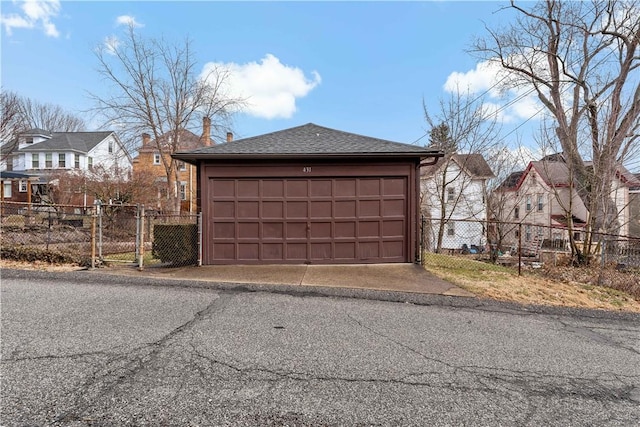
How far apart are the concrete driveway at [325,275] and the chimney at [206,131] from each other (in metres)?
14.4

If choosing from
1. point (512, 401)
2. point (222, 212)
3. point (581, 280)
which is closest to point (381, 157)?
point (222, 212)

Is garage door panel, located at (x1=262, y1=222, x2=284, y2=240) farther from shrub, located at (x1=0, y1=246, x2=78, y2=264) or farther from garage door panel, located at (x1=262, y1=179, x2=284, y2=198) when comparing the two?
shrub, located at (x1=0, y1=246, x2=78, y2=264)

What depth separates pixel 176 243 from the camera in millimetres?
8461

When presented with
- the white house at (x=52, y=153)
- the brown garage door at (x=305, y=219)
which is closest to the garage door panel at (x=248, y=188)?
the brown garage door at (x=305, y=219)

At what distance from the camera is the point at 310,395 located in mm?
2816

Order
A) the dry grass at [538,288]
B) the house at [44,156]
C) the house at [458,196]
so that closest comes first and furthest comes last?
the dry grass at [538,288]
the house at [458,196]
the house at [44,156]

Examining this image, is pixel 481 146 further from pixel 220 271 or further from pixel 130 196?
pixel 130 196

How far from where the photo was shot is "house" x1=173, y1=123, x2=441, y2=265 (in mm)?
8828

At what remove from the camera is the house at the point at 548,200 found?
12.5 m

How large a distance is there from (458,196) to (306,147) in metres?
11.2

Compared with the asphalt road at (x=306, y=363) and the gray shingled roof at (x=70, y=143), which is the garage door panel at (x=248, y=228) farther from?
the gray shingled roof at (x=70, y=143)

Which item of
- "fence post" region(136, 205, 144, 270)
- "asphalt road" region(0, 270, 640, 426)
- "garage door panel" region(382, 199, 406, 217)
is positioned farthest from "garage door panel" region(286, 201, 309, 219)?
"asphalt road" region(0, 270, 640, 426)

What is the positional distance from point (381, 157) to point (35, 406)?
7555 mm

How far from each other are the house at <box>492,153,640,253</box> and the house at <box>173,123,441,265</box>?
9.42 feet
